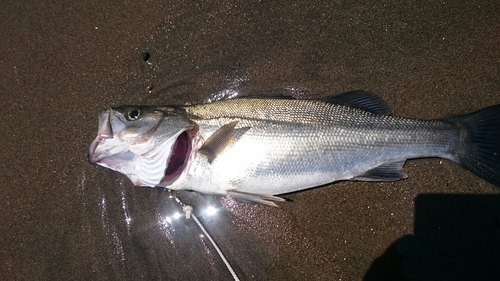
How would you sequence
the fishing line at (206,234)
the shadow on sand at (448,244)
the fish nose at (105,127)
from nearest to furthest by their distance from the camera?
the fish nose at (105,127), the shadow on sand at (448,244), the fishing line at (206,234)

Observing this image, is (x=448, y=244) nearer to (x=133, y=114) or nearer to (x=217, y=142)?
(x=217, y=142)

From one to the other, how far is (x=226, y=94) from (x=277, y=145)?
0.72 metres

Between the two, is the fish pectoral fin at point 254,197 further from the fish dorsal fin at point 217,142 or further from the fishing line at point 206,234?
the fishing line at point 206,234

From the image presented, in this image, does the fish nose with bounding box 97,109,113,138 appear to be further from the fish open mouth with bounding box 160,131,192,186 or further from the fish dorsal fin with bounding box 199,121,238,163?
the fish dorsal fin with bounding box 199,121,238,163

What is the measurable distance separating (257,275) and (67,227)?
158 cm

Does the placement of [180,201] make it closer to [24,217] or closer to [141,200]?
[141,200]

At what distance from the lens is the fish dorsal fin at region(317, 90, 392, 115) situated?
8.54 feet

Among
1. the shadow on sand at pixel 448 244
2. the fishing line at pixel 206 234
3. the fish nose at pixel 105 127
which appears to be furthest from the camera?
the fishing line at pixel 206 234

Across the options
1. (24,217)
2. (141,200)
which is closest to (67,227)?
(24,217)

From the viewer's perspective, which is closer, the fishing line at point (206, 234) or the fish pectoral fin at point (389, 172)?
the fish pectoral fin at point (389, 172)

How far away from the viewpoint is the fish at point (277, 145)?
243cm

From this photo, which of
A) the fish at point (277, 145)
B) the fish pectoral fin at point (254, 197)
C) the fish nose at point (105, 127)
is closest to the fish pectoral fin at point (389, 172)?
the fish at point (277, 145)

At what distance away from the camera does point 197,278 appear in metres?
2.75

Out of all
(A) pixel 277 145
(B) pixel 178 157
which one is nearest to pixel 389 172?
(A) pixel 277 145
